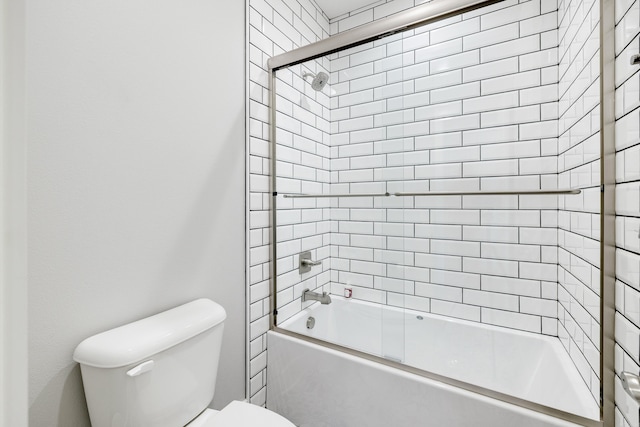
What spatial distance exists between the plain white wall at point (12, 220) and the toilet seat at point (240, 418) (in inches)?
31.4

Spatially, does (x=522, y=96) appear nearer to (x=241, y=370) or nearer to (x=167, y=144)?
(x=167, y=144)

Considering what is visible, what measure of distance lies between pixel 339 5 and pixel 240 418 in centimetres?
244

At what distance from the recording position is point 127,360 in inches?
32.3

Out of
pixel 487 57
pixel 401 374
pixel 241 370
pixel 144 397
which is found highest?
pixel 487 57

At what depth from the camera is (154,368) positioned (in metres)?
0.90

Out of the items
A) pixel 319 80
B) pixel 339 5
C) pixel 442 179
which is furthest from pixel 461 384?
pixel 339 5

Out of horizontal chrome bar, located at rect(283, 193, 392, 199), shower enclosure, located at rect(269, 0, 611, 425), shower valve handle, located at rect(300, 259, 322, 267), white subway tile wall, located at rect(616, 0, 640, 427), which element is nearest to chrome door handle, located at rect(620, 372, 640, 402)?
white subway tile wall, located at rect(616, 0, 640, 427)

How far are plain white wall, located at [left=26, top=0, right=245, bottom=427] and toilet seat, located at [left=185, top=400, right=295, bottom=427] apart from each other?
0.28 meters

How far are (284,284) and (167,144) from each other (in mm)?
969

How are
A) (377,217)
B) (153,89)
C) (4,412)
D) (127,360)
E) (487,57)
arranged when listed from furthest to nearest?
(377,217) → (487,57) → (153,89) → (127,360) → (4,412)

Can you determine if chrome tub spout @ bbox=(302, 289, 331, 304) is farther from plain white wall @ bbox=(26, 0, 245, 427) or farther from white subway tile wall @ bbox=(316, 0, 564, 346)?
plain white wall @ bbox=(26, 0, 245, 427)

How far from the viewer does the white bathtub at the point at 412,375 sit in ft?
3.72

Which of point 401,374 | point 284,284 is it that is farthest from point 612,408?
point 284,284

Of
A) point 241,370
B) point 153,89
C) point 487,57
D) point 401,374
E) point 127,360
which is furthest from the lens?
point 487,57
